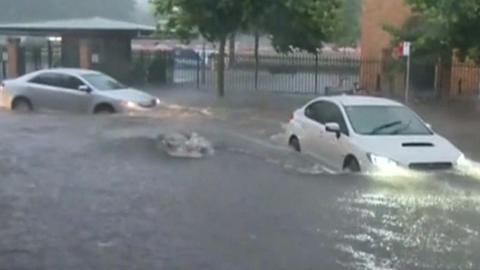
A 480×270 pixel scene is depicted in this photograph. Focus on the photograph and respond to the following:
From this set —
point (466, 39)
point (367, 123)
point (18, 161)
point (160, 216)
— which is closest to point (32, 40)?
point (466, 39)

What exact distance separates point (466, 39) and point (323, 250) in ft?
60.9

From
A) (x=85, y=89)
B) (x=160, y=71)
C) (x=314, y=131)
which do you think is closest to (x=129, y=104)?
(x=85, y=89)

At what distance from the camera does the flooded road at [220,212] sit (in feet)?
31.2

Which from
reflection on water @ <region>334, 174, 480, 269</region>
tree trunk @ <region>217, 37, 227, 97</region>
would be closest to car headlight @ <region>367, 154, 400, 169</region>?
reflection on water @ <region>334, 174, 480, 269</region>

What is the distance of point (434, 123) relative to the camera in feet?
86.6

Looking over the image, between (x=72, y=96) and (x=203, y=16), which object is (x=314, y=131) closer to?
(x=72, y=96)

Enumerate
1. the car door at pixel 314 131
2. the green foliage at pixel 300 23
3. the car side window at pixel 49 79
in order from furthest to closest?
the green foliage at pixel 300 23 → the car side window at pixel 49 79 → the car door at pixel 314 131

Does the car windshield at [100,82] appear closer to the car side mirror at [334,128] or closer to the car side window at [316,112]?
the car side window at [316,112]

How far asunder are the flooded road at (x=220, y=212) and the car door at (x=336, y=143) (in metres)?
0.31

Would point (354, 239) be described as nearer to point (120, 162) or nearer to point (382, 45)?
point (120, 162)

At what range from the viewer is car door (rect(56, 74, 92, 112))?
26.5 metres

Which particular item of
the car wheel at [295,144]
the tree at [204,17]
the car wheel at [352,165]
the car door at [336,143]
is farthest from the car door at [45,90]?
the car wheel at [352,165]

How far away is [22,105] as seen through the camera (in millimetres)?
27688

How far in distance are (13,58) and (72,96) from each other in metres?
18.5
